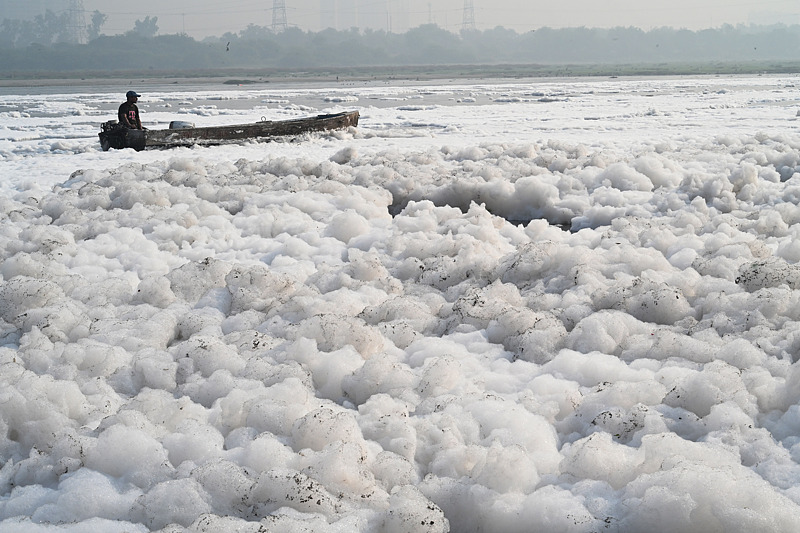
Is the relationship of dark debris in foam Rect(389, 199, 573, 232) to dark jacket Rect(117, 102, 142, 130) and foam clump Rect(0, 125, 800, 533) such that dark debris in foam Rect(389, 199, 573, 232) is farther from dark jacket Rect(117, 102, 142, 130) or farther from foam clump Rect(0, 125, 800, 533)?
dark jacket Rect(117, 102, 142, 130)

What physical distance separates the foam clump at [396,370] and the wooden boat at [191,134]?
26.1 feet

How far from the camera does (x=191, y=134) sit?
15.9 m

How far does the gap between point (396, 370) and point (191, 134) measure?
13.2 m

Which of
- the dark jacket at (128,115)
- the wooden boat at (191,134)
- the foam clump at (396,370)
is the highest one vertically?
the dark jacket at (128,115)

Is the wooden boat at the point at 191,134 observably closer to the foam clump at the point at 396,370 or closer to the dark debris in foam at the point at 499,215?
the foam clump at the point at 396,370

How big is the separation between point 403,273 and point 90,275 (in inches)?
110

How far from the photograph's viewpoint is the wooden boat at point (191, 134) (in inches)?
612

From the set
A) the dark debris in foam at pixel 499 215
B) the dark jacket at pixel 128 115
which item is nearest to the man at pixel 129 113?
the dark jacket at pixel 128 115

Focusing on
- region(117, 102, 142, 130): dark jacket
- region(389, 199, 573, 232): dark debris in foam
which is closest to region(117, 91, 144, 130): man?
region(117, 102, 142, 130): dark jacket

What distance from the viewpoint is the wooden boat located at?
612 inches

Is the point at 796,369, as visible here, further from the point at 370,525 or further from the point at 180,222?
the point at 180,222

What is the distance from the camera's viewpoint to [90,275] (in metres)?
6.19

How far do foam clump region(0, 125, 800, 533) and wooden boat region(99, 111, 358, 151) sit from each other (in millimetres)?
7954

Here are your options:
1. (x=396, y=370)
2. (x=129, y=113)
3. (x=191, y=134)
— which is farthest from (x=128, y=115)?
(x=396, y=370)
